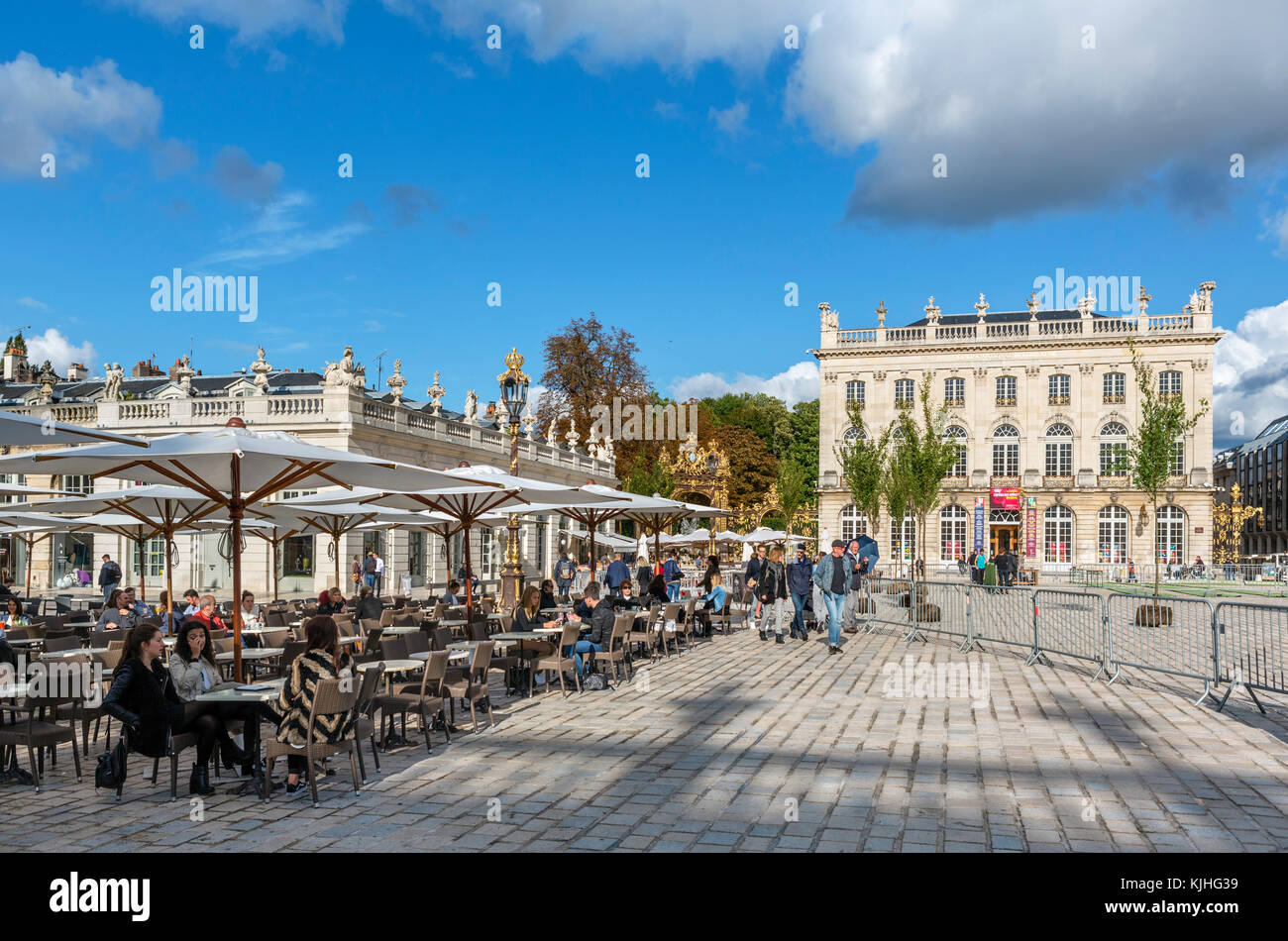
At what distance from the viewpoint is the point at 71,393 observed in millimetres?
45562

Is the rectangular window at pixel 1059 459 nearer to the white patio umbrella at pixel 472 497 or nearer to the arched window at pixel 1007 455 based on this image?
the arched window at pixel 1007 455

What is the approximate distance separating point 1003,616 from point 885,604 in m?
4.93

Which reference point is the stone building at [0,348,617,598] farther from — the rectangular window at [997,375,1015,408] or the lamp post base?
the rectangular window at [997,375,1015,408]

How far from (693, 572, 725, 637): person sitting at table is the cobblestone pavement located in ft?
28.8

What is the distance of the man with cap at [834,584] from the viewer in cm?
1697

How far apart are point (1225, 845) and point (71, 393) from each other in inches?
1951

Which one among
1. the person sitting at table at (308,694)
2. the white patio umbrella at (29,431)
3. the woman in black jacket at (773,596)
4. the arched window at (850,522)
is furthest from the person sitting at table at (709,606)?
the arched window at (850,522)

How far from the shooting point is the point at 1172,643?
12867mm

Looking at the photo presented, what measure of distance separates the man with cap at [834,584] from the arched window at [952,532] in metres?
47.8

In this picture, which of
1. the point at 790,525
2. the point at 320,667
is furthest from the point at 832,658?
the point at 790,525

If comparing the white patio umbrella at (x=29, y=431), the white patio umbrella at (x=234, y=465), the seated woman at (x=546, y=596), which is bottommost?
the seated woman at (x=546, y=596)

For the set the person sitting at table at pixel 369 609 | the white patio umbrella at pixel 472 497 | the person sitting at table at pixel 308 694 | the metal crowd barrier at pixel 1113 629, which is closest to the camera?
the person sitting at table at pixel 308 694

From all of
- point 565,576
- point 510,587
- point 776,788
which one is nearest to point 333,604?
point 510,587

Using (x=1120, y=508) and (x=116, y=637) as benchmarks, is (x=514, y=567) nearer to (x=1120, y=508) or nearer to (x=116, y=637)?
(x=116, y=637)
